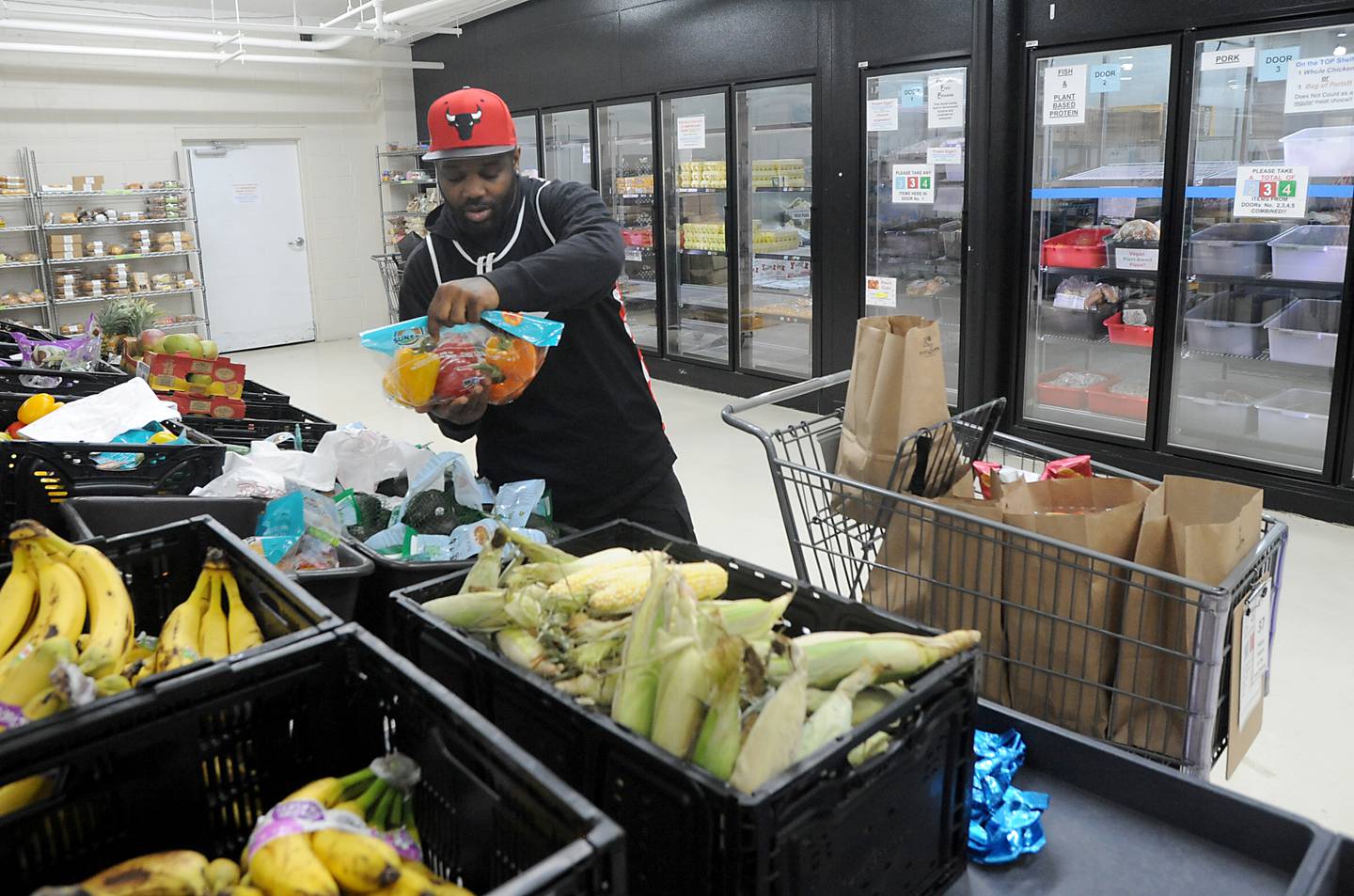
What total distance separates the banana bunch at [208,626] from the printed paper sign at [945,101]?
5111 millimetres

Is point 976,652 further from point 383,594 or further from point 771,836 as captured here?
point 383,594

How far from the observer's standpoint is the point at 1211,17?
4418mm

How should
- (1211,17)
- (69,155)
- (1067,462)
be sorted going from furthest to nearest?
(69,155) → (1211,17) → (1067,462)

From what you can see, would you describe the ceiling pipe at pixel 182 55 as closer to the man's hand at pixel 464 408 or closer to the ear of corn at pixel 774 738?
the man's hand at pixel 464 408

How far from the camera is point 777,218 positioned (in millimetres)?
7086

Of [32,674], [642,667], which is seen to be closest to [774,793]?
[642,667]

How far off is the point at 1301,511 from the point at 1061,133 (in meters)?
2.20

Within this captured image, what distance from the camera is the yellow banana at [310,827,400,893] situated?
0.75 m

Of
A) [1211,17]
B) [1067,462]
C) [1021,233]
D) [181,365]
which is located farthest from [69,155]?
[1067,462]

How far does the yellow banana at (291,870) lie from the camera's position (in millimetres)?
733

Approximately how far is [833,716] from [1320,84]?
455 cm

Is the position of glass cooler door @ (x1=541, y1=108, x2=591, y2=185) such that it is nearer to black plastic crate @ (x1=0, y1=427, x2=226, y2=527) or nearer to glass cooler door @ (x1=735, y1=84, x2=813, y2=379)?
glass cooler door @ (x1=735, y1=84, x2=813, y2=379)

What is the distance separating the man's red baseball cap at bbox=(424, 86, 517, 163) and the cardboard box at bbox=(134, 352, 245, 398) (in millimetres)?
1280

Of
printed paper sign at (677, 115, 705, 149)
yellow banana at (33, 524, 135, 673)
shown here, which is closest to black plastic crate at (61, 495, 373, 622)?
yellow banana at (33, 524, 135, 673)
